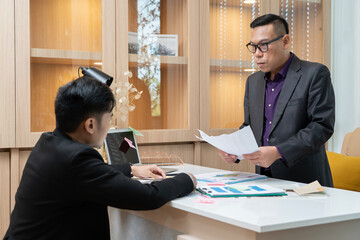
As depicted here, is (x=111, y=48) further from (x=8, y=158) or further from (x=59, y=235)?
(x=59, y=235)

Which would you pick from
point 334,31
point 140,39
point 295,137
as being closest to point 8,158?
point 140,39

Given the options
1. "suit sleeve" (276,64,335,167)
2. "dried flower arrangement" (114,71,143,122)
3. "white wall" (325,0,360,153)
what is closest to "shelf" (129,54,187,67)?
"dried flower arrangement" (114,71,143,122)

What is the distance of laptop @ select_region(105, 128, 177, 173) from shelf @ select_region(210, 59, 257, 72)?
0.88 m

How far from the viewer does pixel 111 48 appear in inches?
105

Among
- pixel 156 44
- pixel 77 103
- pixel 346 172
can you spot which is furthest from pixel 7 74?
pixel 346 172

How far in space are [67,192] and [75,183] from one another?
0.14ft

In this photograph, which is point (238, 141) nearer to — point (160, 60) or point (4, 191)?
point (160, 60)

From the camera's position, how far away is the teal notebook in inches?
56.8

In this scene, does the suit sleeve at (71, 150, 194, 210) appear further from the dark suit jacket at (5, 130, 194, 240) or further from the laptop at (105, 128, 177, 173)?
the laptop at (105, 128, 177, 173)

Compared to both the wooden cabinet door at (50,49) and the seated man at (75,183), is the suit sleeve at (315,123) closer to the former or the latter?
the seated man at (75,183)

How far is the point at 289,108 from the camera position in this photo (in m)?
2.03

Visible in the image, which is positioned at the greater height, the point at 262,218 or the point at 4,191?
Answer: the point at 262,218

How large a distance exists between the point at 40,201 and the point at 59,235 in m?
0.12

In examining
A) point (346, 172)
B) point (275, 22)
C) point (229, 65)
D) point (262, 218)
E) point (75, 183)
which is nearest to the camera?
point (262, 218)
